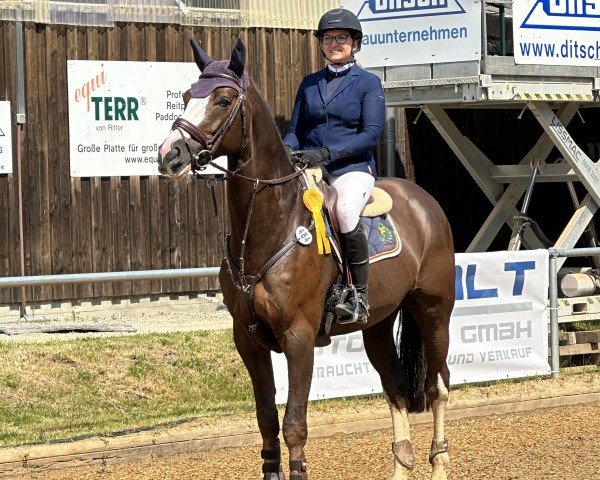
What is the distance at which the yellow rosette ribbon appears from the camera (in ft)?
23.4

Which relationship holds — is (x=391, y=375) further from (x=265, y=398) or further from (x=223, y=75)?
(x=223, y=75)

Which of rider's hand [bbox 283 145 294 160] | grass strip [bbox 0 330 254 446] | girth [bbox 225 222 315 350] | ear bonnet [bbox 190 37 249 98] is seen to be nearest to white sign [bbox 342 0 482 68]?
grass strip [bbox 0 330 254 446]

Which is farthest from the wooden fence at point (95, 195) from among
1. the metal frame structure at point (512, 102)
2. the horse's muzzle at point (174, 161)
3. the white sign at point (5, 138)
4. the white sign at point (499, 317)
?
the horse's muzzle at point (174, 161)

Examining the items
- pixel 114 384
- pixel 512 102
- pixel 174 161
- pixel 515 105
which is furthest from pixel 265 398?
pixel 515 105

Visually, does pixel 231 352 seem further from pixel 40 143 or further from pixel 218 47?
pixel 218 47

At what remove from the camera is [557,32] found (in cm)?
1353

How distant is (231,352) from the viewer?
11.8 meters

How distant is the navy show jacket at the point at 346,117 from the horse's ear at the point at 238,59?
0.96 metres

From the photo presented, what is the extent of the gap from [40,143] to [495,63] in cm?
513

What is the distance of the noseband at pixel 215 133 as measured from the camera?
20.9 ft

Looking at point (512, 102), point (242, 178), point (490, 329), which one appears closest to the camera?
point (242, 178)

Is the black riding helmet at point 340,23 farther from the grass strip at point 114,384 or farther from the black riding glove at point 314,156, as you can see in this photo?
the grass strip at point 114,384

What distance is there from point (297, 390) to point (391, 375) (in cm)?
155

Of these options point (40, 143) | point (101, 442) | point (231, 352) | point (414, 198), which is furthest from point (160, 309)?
point (414, 198)
